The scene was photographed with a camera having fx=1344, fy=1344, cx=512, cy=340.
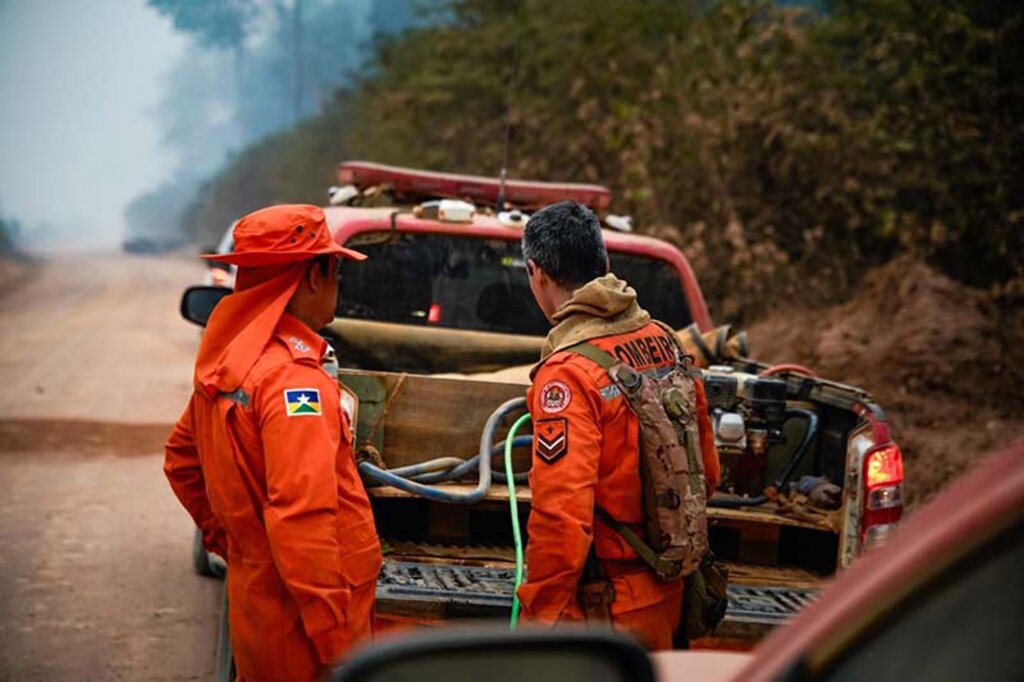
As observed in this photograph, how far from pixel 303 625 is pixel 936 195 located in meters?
9.97

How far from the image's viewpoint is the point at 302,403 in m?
3.10

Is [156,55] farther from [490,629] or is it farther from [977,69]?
[490,629]

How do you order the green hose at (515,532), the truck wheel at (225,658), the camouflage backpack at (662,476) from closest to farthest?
the camouflage backpack at (662,476), the green hose at (515,532), the truck wheel at (225,658)


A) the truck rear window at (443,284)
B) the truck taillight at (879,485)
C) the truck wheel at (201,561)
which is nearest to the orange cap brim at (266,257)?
the truck taillight at (879,485)

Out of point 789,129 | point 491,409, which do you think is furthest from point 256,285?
point 789,129

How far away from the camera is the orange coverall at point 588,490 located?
3330mm

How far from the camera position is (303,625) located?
3.13m

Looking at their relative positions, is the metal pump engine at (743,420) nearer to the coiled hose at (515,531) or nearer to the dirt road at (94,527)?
the coiled hose at (515,531)

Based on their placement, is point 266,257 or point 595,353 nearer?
point 266,257

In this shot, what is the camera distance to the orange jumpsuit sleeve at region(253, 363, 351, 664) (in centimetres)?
300

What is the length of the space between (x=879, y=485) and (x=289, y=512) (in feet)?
6.99

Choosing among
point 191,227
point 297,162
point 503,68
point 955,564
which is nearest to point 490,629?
point 955,564

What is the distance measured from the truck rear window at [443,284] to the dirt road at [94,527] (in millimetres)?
1694

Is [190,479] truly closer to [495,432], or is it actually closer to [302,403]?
[302,403]
